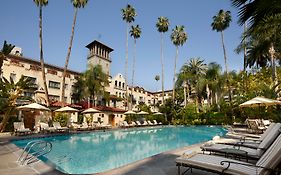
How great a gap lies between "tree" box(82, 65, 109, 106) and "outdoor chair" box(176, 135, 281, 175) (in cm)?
3370

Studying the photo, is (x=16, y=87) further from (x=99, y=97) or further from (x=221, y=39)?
(x=221, y=39)

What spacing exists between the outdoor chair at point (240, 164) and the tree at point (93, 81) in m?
33.7

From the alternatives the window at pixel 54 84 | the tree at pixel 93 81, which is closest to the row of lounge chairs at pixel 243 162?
the tree at pixel 93 81

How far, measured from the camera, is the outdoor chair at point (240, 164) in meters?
3.88

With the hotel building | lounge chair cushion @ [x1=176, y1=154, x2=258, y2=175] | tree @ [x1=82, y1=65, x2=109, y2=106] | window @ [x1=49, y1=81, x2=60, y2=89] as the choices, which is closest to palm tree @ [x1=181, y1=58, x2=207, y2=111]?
the hotel building

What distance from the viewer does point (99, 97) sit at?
138 feet

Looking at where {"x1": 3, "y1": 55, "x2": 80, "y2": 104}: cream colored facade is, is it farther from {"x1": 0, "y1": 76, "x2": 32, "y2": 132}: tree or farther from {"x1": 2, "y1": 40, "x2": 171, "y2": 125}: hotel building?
{"x1": 0, "y1": 76, "x2": 32, "y2": 132}: tree

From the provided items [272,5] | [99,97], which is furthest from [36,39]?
[272,5]

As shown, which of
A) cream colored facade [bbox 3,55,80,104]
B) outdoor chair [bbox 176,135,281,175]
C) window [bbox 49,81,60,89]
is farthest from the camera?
window [bbox 49,81,60,89]

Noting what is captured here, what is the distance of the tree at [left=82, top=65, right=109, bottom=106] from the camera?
124 feet

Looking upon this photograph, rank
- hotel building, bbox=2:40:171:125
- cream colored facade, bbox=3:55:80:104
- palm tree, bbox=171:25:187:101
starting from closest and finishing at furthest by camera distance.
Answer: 1. cream colored facade, bbox=3:55:80:104
2. hotel building, bbox=2:40:171:125
3. palm tree, bbox=171:25:187:101

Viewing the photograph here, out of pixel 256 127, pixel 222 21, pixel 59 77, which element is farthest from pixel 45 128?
pixel 222 21

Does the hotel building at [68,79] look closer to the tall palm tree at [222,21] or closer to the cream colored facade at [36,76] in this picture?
the cream colored facade at [36,76]

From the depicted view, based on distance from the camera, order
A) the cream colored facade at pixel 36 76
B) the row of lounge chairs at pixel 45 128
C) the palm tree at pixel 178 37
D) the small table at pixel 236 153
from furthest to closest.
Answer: the palm tree at pixel 178 37 < the cream colored facade at pixel 36 76 < the row of lounge chairs at pixel 45 128 < the small table at pixel 236 153
